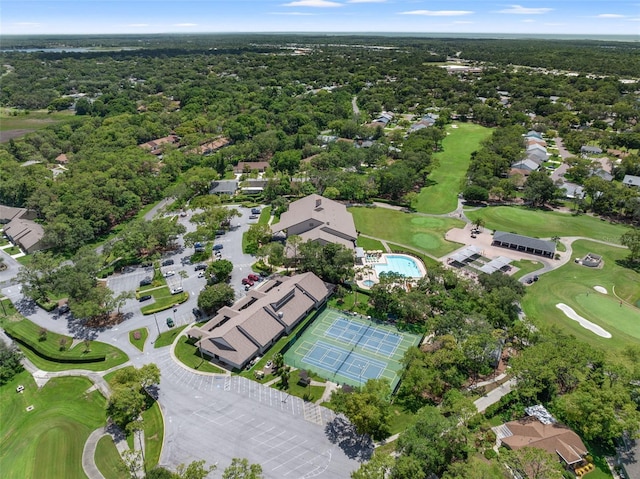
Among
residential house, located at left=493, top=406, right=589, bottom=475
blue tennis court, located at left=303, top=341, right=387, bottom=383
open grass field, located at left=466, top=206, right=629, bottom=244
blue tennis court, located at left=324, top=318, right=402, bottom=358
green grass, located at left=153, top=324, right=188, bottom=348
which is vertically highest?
residential house, located at left=493, top=406, right=589, bottom=475

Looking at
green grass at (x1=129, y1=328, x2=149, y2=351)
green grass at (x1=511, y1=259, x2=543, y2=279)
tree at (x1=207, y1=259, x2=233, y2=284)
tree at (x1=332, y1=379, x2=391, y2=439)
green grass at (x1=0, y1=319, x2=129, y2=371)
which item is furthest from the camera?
green grass at (x1=511, y1=259, x2=543, y2=279)

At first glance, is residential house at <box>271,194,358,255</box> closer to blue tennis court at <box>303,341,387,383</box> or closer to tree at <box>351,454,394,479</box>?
blue tennis court at <box>303,341,387,383</box>

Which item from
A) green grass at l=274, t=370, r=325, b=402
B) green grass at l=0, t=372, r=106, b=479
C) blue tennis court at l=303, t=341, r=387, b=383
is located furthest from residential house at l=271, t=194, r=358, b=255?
green grass at l=0, t=372, r=106, b=479

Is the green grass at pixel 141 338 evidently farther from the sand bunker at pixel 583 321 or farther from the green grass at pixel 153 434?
the sand bunker at pixel 583 321

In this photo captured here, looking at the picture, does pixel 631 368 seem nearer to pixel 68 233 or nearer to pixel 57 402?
pixel 57 402

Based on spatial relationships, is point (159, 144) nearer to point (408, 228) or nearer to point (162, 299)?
point (162, 299)

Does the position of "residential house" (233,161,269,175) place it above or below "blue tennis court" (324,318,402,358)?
above
